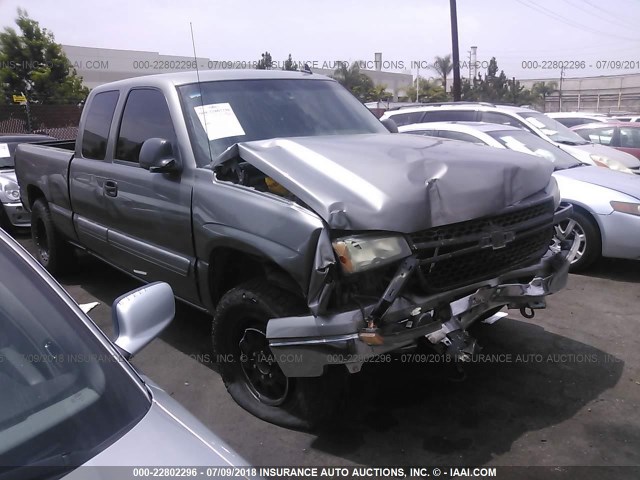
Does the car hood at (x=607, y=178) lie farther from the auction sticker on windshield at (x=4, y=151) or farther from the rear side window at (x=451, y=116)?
the auction sticker on windshield at (x=4, y=151)

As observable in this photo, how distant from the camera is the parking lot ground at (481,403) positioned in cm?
297

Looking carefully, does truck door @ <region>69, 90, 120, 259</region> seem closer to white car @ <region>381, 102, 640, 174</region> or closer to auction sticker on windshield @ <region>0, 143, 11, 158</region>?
auction sticker on windshield @ <region>0, 143, 11, 158</region>

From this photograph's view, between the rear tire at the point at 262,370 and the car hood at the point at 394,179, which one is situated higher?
the car hood at the point at 394,179

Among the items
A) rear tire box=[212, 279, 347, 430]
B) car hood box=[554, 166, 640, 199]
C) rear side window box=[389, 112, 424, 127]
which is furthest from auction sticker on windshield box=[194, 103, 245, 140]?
rear side window box=[389, 112, 424, 127]

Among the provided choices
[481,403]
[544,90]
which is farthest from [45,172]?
[544,90]

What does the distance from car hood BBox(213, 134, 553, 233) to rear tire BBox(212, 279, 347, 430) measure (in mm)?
642

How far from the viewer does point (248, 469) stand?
5.16 ft

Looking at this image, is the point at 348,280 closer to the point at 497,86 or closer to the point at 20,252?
the point at 20,252

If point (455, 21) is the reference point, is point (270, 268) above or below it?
below

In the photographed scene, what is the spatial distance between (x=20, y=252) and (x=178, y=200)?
183cm

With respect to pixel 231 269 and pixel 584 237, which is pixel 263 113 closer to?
pixel 231 269

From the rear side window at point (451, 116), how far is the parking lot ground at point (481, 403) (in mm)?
5629

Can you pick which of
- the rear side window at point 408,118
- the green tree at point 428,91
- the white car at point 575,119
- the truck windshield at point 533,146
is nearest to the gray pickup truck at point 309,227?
the truck windshield at point 533,146

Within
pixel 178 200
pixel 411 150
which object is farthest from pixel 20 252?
pixel 411 150
